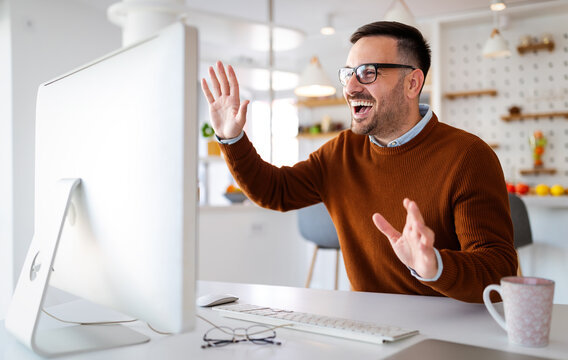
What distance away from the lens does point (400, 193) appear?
1.48 metres

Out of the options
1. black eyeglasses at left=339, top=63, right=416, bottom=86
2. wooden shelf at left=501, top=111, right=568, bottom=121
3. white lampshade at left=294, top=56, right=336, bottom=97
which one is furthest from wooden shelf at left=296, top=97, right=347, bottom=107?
black eyeglasses at left=339, top=63, right=416, bottom=86

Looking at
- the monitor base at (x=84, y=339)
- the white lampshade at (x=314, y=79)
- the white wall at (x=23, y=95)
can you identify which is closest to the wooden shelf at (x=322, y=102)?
the white lampshade at (x=314, y=79)

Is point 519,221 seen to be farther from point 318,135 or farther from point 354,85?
point 318,135

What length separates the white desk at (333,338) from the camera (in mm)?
793

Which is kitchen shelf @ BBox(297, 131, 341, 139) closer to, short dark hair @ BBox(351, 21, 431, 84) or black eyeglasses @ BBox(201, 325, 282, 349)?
short dark hair @ BBox(351, 21, 431, 84)

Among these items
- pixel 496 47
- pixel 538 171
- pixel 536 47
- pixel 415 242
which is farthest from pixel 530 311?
pixel 536 47

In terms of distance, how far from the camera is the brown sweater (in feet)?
4.13

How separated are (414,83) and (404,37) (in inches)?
5.6

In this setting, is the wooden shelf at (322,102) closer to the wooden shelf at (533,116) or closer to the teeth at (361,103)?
the wooden shelf at (533,116)

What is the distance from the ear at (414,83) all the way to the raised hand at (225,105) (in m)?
0.54

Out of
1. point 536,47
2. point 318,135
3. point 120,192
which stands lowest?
point 120,192

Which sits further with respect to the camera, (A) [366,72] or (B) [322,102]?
(B) [322,102]

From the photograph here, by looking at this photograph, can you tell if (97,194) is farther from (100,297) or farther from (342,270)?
(342,270)

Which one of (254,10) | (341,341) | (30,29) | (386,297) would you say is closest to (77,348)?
(341,341)
